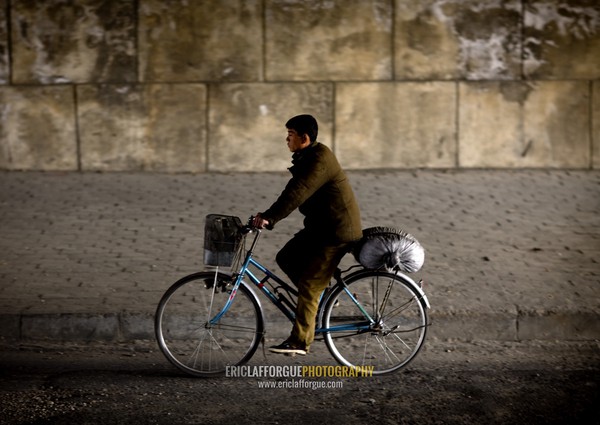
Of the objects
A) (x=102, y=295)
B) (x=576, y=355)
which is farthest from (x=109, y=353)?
(x=576, y=355)

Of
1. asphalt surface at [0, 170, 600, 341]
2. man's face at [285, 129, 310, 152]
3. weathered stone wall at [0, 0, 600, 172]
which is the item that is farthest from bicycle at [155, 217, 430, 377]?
weathered stone wall at [0, 0, 600, 172]

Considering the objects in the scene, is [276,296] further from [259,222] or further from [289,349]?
[259,222]

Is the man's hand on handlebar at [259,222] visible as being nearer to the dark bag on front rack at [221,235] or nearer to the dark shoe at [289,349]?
the dark bag on front rack at [221,235]

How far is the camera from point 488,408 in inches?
203

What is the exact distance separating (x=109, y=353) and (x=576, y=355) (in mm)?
3104

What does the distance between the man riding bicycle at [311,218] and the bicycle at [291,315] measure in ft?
0.40

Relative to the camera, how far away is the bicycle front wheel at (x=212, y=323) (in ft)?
18.7

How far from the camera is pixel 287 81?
1070 centimetres

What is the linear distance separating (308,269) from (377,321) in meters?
0.60

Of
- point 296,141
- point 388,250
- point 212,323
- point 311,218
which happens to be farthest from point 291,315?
A: point 296,141

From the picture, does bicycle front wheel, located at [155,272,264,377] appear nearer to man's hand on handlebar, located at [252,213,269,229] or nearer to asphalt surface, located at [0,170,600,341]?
man's hand on handlebar, located at [252,213,269,229]

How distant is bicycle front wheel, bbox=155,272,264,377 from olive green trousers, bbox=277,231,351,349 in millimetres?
265

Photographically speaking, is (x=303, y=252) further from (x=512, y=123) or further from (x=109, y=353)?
(x=512, y=123)

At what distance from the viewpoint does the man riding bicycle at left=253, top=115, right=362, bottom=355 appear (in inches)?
213
